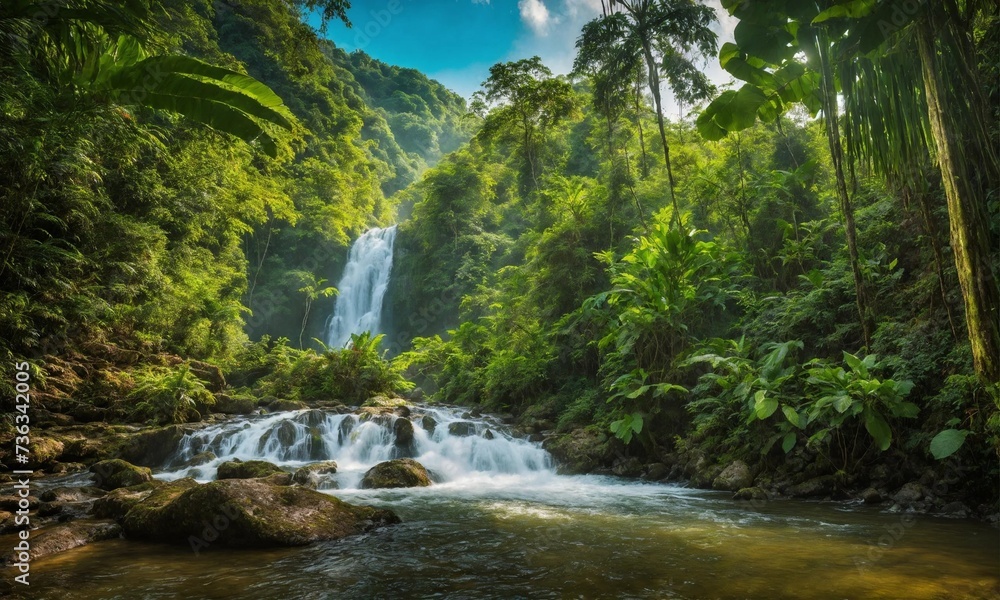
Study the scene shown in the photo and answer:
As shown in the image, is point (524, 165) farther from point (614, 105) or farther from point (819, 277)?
point (819, 277)

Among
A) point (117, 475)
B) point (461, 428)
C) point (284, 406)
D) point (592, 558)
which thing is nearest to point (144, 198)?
point (284, 406)

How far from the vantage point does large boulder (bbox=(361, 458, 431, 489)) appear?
27.1 feet

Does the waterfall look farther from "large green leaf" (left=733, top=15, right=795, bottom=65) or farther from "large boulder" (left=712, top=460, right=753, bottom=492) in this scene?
"large green leaf" (left=733, top=15, right=795, bottom=65)

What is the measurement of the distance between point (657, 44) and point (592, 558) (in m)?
13.5

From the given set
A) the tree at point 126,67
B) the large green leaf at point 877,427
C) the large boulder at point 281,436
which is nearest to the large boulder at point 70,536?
the tree at point 126,67

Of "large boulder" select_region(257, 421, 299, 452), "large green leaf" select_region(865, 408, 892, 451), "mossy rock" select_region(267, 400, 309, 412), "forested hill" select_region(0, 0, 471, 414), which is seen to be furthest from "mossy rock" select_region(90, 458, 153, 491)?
"large green leaf" select_region(865, 408, 892, 451)

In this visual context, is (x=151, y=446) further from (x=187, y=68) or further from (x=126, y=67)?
(x=187, y=68)

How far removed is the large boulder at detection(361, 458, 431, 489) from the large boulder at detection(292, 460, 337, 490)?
644 mm

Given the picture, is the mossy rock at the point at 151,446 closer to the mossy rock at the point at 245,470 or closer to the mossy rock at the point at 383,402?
the mossy rock at the point at 245,470

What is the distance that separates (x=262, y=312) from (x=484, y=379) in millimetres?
Result: 17403

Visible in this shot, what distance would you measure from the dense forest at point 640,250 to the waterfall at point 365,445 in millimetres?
1059

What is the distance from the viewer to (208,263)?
17.8m

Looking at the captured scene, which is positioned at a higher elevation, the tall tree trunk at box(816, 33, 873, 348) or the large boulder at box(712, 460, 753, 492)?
the tall tree trunk at box(816, 33, 873, 348)

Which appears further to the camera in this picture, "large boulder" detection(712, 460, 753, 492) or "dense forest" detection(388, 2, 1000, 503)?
"large boulder" detection(712, 460, 753, 492)
